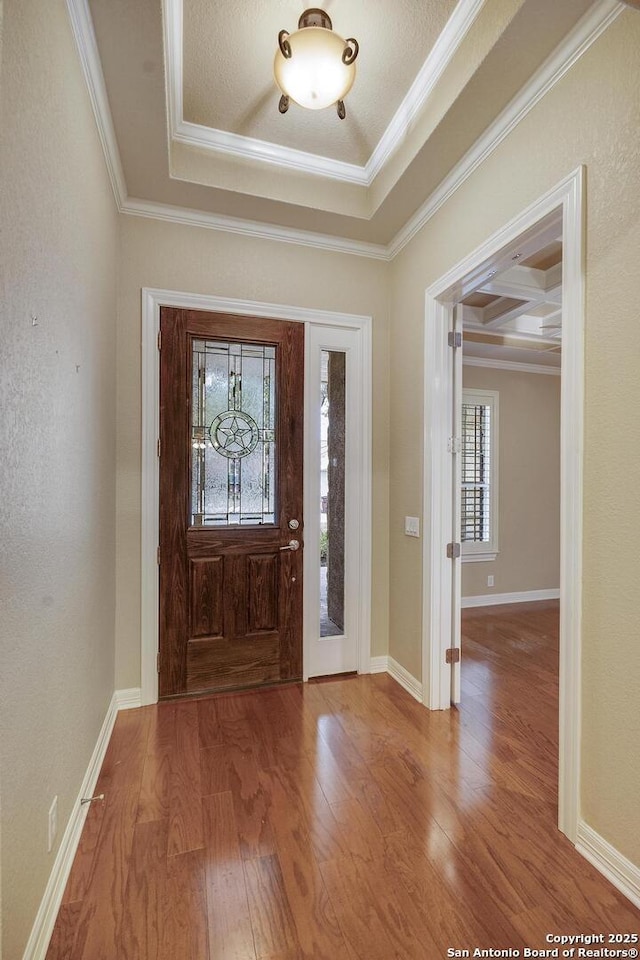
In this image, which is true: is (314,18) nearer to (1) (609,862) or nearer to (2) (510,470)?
(1) (609,862)

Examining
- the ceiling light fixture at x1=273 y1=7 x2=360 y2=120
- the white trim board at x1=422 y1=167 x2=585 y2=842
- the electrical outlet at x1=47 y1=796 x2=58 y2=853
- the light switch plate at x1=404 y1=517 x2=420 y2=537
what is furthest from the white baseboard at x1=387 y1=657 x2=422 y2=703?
the ceiling light fixture at x1=273 y1=7 x2=360 y2=120

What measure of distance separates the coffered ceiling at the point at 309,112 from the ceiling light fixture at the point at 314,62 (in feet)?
0.45

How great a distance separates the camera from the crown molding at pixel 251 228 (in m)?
2.53

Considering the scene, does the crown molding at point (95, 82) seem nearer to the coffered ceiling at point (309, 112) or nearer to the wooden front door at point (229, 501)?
the coffered ceiling at point (309, 112)

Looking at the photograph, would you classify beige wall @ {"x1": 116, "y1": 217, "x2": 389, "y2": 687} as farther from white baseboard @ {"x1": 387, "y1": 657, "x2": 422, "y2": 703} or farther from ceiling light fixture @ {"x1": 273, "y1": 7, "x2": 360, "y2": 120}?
ceiling light fixture @ {"x1": 273, "y1": 7, "x2": 360, "y2": 120}

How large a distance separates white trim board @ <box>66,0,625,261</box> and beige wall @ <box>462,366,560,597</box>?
2.46 metres

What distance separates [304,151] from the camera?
8.20 feet

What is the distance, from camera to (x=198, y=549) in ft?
8.67

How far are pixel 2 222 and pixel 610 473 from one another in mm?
1831

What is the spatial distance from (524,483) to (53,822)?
4974 mm

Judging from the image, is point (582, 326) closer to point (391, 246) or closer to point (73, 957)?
point (391, 246)

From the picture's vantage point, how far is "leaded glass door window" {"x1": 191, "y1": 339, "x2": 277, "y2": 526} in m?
2.66

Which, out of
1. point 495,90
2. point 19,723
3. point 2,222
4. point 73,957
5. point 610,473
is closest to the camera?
point 2,222

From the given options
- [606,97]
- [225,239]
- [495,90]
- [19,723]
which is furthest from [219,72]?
[19,723]
